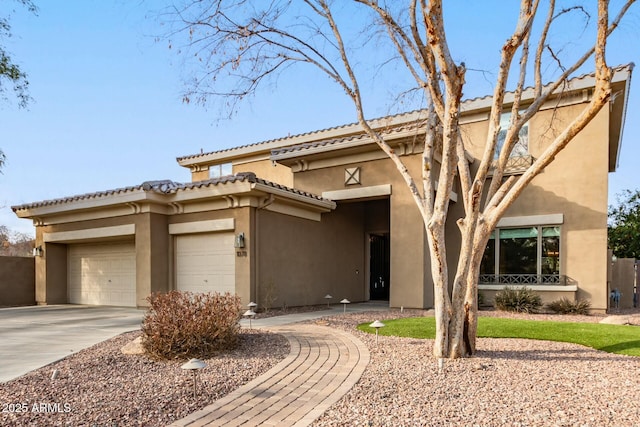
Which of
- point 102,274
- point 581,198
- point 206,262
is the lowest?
point 102,274

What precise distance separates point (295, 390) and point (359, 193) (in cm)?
968

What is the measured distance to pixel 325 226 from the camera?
15102 millimetres

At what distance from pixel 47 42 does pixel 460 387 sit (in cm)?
1203

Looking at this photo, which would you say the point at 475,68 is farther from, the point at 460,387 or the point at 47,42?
the point at 47,42

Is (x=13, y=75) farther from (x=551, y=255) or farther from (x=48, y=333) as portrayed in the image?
(x=551, y=255)

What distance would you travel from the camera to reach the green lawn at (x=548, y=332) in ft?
24.4

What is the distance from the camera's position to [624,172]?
20469 mm

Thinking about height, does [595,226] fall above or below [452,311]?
above

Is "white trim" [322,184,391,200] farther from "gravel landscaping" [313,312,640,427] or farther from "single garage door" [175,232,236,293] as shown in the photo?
"gravel landscaping" [313,312,640,427]

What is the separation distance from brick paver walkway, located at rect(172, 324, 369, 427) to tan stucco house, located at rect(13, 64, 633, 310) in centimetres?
589

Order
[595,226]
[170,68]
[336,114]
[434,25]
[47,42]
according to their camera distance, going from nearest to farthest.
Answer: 1. [434,25]
2. [170,68]
3. [336,114]
4. [47,42]
5. [595,226]

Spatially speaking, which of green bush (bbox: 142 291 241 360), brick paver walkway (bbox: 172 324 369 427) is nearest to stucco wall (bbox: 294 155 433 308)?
brick paver walkway (bbox: 172 324 369 427)

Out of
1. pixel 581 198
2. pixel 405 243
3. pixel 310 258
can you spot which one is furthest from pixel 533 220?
pixel 310 258

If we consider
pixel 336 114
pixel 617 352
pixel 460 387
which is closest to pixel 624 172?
pixel 617 352
